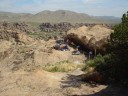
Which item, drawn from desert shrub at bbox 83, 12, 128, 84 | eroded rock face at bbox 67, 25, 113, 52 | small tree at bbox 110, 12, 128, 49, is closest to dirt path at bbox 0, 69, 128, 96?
desert shrub at bbox 83, 12, 128, 84

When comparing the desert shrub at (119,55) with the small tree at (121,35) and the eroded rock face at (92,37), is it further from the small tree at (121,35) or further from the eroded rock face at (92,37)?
the eroded rock face at (92,37)

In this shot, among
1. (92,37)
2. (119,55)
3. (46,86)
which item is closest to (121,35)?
(119,55)

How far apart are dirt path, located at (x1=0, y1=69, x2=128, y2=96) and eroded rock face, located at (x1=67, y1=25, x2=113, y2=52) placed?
7.51 metres

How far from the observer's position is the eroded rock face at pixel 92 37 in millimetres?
28766

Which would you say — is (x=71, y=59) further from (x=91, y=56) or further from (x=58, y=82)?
(x=58, y=82)

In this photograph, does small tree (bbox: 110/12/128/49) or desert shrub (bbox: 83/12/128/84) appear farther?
desert shrub (bbox: 83/12/128/84)

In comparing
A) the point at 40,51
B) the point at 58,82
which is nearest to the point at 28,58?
the point at 40,51

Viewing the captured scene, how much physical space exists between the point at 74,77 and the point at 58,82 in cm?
204

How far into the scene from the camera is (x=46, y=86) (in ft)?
62.6

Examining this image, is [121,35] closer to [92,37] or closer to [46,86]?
[46,86]

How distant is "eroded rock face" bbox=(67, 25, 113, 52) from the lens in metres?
28.8

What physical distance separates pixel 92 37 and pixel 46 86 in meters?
12.3

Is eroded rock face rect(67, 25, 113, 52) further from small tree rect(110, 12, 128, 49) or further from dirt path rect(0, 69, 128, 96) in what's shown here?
small tree rect(110, 12, 128, 49)

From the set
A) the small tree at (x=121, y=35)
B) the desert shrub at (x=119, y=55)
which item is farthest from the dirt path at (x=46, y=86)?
the small tree at (x=121, y=35)
